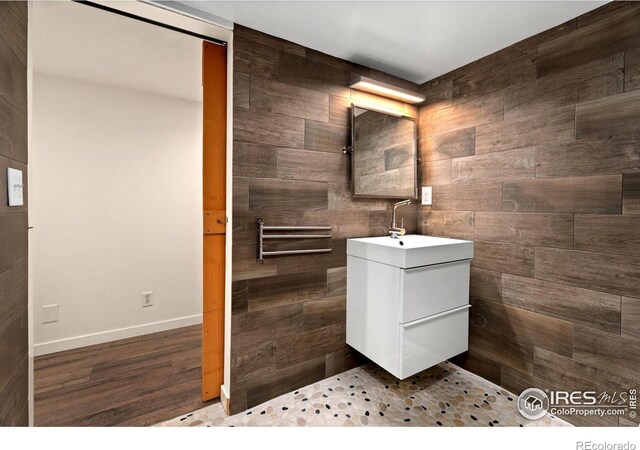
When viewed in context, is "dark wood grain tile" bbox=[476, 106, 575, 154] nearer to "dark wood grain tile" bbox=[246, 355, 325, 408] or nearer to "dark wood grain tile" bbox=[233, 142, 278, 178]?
"dark wood grain tile" bbox=[233, 142, 278, 178]

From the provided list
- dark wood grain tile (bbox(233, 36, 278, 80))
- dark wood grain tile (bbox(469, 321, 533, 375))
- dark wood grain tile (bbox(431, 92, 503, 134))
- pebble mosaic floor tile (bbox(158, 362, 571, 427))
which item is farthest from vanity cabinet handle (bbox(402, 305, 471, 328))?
dark wood grain tile (bbox(233, 36, 278, 80))

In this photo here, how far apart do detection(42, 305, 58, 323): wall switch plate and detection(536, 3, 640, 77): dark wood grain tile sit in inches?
152

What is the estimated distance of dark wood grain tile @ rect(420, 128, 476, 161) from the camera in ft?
6.90

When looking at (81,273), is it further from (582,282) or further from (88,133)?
(582,282)

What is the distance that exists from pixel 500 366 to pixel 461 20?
2.11 metres

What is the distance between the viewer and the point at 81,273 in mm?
2551

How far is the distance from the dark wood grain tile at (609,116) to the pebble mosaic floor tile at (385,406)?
1591mm

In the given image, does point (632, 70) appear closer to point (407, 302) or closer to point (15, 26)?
point (407, 302)

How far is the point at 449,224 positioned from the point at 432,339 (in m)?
0.87

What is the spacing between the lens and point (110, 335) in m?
2.65

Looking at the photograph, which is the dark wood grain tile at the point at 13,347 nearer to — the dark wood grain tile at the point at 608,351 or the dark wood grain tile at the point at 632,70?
the dark wood grain tile at the point at 608,351

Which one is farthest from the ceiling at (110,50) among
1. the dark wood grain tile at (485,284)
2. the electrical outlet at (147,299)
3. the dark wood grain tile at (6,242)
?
the dark wood grain tile at (485,284)
